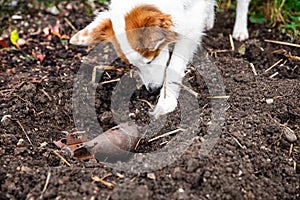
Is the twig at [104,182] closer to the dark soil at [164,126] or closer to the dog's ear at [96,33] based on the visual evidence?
the dark soil at [164,126]

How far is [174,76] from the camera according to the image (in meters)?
3.39

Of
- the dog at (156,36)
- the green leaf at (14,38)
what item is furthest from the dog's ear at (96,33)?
the green leaf at (14,38)

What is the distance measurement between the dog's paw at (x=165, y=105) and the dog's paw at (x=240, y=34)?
126 centimetres

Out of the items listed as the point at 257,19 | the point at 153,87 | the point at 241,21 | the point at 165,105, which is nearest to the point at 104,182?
the point at 165,105

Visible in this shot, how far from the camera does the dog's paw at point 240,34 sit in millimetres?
4219

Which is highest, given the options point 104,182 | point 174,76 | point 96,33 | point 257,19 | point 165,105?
point 96,33

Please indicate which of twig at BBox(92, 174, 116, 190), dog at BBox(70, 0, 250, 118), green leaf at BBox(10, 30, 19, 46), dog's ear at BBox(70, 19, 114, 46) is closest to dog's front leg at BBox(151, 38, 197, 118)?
dog at BBox(70, 0, 250, 118)

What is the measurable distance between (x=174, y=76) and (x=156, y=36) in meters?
0.54

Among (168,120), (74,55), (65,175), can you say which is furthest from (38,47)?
(65,175)

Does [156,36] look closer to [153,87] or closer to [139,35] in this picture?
[139,35]

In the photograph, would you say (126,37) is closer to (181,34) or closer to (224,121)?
(181,34)

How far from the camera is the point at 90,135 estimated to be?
3121mm

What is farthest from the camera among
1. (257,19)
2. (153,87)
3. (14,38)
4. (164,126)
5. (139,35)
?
(257,19)

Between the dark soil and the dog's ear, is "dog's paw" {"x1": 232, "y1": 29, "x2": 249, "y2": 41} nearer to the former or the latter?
the dark soil
